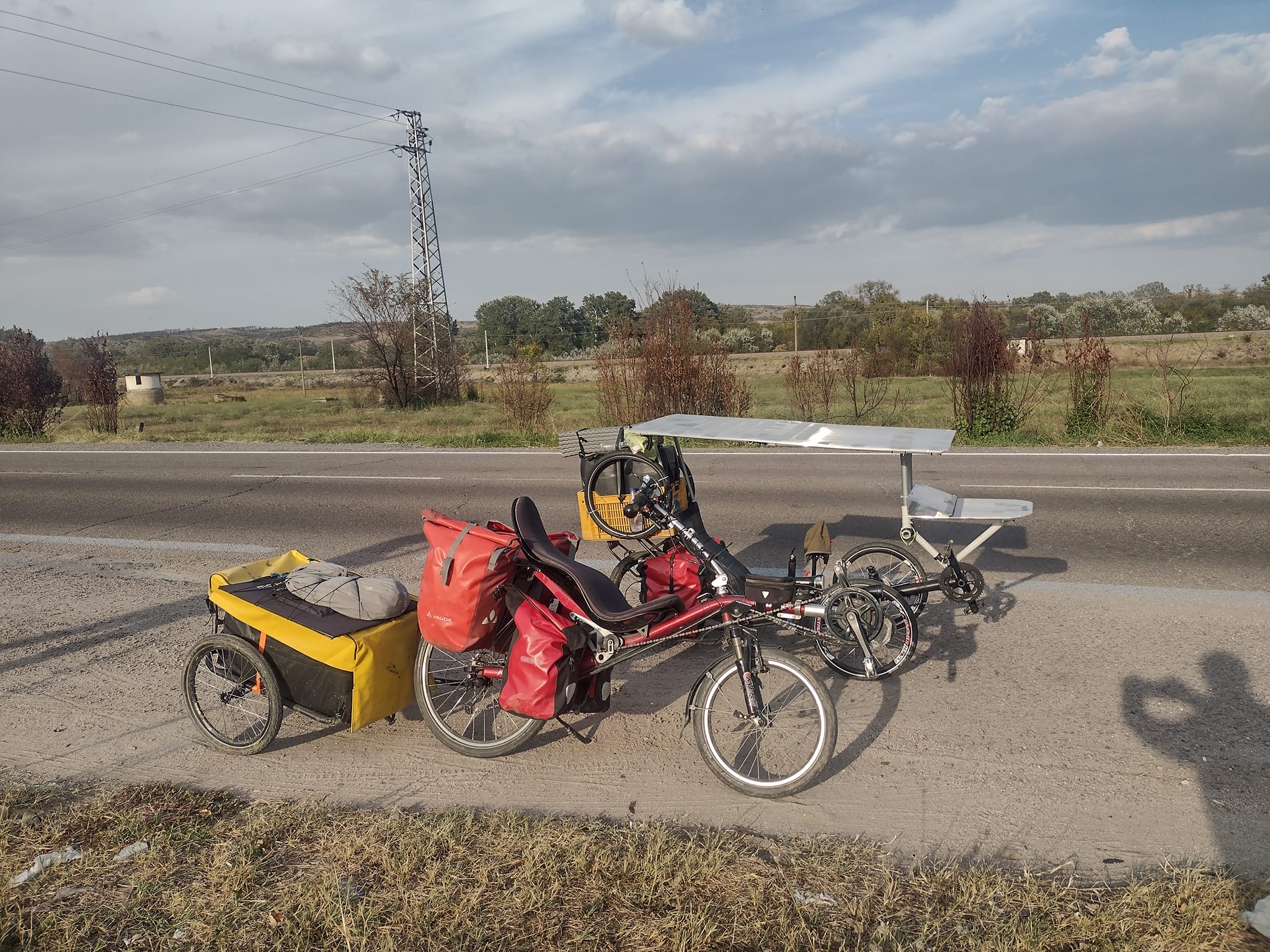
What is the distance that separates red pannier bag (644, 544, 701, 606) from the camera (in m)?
5.00

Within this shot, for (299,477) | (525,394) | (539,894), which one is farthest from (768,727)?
(525,394)

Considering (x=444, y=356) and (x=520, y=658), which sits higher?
(x=444, y=356)

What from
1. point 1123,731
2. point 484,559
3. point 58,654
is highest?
point 484,559

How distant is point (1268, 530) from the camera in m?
8.28

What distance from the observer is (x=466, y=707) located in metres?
Result: 4.58

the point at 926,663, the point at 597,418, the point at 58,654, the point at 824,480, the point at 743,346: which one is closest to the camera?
the point at 926,663

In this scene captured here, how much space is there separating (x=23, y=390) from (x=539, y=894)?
76.0 feet

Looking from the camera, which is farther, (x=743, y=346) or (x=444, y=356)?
(x=743, y=346)

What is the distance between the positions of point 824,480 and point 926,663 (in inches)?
243

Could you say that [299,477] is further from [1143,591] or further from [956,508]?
[1143,591]

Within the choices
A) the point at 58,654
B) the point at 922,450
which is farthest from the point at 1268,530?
the point at 58,654

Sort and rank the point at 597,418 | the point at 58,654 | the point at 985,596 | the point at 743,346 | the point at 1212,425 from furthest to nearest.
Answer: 1. the point at 743,346
2. the point at 597,418
3. the point at 1212,425
4. the point at 985,596
5. the point at 58,654

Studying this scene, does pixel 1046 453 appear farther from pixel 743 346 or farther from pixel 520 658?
pixel 743 346

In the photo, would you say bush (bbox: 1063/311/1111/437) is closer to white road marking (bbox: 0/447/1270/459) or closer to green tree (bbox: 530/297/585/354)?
white road marking (bbox: 0/447/1270/459)
